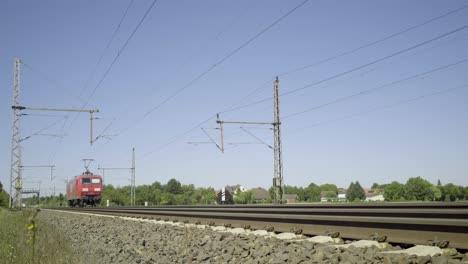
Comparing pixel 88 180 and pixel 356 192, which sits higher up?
pixel 88 180

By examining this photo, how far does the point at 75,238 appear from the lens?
1338 centimetres

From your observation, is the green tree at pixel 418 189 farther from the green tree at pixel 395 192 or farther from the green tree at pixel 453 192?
the green tree at pixel 453 192

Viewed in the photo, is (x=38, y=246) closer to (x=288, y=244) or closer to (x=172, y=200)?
Result: (x=288, y=244)

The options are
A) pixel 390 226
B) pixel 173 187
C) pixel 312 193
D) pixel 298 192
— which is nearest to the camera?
pixel 390 226

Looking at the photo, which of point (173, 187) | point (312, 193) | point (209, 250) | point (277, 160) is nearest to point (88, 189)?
point (277, 160)

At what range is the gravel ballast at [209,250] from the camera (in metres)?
5.02

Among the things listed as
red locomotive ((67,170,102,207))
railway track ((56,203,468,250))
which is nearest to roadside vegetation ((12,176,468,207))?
red locomotive ((67,170,102,207))

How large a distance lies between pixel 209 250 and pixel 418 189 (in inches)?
3054

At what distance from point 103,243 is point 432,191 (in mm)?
76428

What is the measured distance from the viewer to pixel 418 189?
76500 millimetres

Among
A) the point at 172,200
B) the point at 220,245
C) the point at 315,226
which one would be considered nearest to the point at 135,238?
the point at 220,245

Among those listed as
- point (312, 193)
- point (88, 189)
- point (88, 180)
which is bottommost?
point (312, 193)

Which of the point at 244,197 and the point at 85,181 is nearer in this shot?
the point at 85,181

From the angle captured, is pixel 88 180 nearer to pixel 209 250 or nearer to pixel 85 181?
pixel 85 181
